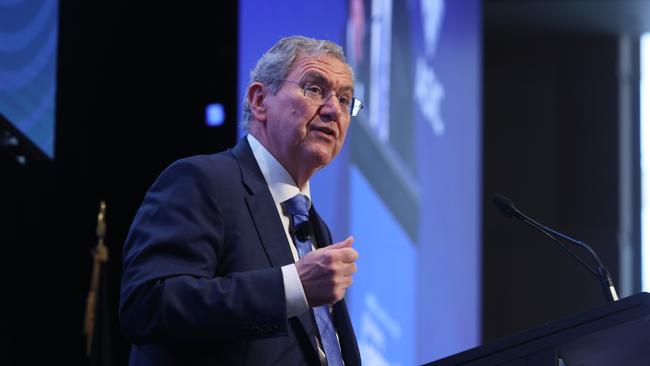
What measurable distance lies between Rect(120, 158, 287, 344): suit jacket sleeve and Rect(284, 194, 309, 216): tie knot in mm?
241

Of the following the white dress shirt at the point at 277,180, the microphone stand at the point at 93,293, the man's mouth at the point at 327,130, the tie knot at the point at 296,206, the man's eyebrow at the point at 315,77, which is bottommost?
the microphone stand at the point at 93,293

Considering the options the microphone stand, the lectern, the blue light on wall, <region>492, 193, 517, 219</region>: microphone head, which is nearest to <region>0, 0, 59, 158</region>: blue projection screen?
the microphone stand

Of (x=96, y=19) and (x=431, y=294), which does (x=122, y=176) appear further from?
(x=431, y=294)

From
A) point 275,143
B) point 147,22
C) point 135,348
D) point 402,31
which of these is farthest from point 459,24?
point 135,348

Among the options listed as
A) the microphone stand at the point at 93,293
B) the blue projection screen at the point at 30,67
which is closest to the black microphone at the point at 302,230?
the blue projection screen at the point at 30,67

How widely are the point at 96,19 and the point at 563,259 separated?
Result: 5.61 m

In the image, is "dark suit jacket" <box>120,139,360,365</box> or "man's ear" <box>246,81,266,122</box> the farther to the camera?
"man's ear" <box>246,81,266,122</box>

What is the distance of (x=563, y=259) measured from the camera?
8.41m

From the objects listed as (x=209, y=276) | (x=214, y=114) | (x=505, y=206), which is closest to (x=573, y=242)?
(x=505, y=206)

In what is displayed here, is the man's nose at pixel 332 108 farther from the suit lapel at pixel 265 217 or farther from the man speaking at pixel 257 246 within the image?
the suit lapel at pixel 265 217

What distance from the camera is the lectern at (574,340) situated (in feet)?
5.49

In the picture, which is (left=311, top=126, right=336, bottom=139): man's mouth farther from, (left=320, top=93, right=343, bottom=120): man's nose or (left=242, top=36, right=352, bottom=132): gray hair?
(left=242, top=36, right=352, bottom=132): gray hair

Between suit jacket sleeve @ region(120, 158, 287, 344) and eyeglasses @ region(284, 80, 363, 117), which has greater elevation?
eyeglasses @ region(284, 80, 363, 117)

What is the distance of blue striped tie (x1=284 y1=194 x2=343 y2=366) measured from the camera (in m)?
2.08
